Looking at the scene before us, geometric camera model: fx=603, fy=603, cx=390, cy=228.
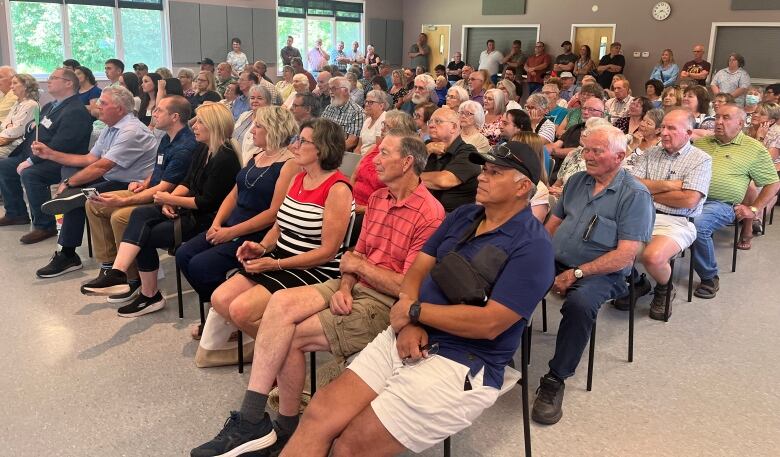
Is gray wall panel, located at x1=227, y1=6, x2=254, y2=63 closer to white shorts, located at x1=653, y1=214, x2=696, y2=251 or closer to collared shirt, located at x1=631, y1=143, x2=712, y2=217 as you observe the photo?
collared shirt, located at x1=631, y1=143, x2=712, y2=217

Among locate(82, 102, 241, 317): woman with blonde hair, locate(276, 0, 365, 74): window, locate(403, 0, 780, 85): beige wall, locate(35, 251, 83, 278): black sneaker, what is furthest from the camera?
locate(276, 0, 365, 74): window

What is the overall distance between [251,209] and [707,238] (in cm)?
270

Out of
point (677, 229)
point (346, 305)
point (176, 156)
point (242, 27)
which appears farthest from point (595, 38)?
point (346, 305)

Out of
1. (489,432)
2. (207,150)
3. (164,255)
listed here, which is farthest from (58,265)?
(489,432)

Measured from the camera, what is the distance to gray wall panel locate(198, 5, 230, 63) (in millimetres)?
12023

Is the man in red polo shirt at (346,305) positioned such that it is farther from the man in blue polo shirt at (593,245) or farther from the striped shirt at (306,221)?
the man in blue polo shirt at (593,245)

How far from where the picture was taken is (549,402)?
95.7 inches

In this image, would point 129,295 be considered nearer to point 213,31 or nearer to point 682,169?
point 682,169

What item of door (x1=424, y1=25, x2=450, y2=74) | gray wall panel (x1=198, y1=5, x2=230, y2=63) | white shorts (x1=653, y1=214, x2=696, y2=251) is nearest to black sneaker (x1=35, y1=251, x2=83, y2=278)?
white shorts (x1=653, y1=214, x2=696, y2=251)

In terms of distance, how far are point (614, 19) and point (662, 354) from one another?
9.72 m

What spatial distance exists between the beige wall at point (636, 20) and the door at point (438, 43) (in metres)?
0.52

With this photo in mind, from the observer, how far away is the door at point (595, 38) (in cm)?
1128

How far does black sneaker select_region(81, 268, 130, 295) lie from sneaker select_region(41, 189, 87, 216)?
2.48 feet

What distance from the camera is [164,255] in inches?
171
